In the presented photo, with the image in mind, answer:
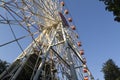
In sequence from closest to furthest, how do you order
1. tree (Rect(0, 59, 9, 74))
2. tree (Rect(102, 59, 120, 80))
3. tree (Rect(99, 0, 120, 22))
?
tree (Rect(99, 0, 120, 22)), tree (Rect(0, 59, 9, 74)), tree (Rect(102, 59, 120, 80))

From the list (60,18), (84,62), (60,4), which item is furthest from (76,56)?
(60,4)

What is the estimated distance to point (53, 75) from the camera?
19109mm

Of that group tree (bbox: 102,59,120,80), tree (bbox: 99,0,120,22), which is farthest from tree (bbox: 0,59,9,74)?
tree (bbox: 102,59,120,80)

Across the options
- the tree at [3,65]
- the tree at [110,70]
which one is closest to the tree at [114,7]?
the tree at [3,65]

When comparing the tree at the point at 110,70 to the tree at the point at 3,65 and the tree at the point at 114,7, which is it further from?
the tree at the point at 114,7

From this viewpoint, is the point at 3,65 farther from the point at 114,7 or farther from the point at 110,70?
the point at 110,70

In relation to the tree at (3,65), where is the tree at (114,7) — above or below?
below

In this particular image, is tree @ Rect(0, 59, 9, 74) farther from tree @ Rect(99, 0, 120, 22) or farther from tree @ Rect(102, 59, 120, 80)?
tree @ Rect(102, 59, 120, 80)

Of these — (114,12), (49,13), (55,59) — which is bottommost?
(114,12)

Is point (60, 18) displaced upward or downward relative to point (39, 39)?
upward

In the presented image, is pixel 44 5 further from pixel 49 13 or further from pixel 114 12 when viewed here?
pixel 114 12

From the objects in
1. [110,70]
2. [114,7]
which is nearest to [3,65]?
[114,7]

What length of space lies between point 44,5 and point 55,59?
458cm

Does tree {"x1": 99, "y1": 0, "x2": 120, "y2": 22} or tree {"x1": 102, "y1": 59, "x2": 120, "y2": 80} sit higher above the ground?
tree {"x1": 102, "y1": 59, "x2": 120, "y2": 80}
